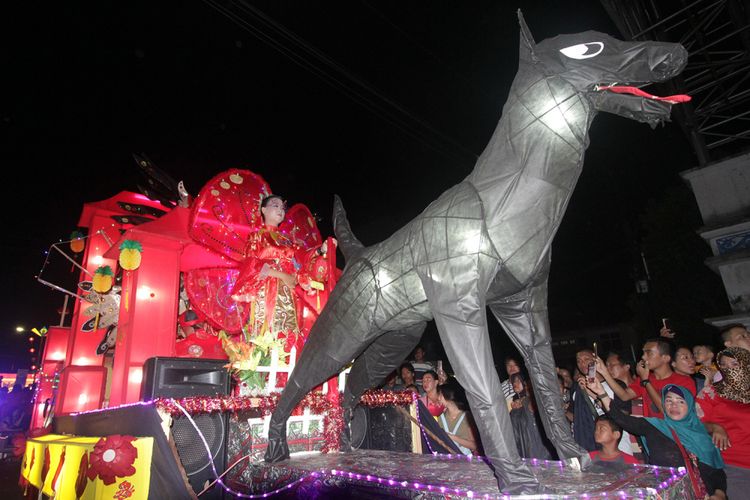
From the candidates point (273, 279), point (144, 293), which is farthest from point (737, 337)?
point (144, 293)

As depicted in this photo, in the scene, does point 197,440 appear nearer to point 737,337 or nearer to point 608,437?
point 608,437

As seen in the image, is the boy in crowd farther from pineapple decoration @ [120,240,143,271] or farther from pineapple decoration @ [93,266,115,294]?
pineapple decoration @ [93,266,115,294]

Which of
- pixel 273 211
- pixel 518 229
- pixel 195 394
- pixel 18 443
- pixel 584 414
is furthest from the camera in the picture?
pixel 18 443

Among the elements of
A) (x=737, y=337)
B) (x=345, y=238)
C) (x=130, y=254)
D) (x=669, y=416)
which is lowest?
(x=669, y=416)

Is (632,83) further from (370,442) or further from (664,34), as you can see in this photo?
(664,34)

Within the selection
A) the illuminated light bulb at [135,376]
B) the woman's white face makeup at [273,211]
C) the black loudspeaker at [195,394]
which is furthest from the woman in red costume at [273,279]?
the illuminated light bulb at [135,376]

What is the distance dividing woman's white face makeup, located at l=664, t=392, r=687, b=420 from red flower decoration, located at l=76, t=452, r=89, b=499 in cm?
398

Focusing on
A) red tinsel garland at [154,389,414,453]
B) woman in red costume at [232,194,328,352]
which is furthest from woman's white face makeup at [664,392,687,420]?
woman in red costume at [232,194,328,352]

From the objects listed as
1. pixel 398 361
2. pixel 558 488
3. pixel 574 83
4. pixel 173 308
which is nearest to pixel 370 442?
pixel 398 361

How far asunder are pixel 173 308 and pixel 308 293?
1893 mm

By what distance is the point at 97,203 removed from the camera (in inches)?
287

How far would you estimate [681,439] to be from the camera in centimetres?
276

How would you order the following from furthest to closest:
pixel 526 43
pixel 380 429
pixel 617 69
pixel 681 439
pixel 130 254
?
pixel 130 254 < pixel 380 429 < pixel 681 439 < pixel 526 43 < pixel 617 69

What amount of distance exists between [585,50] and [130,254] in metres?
4.94
